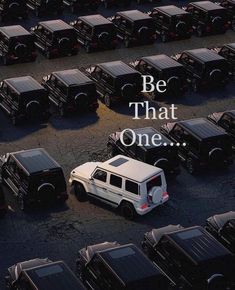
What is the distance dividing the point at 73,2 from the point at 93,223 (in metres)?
22.3

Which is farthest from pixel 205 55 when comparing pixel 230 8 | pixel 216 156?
pixel 230 8

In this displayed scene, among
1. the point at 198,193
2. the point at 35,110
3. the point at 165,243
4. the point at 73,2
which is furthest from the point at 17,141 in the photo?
the point at 73,2

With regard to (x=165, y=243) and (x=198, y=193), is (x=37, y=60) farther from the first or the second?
(x=165, y=243)

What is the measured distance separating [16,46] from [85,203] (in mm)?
13071

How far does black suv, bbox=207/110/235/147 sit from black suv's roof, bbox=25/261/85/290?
12.3 metres

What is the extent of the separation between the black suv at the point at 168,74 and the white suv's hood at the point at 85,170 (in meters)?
8.29

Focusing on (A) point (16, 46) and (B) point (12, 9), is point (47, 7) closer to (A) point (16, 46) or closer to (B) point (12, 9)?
(B) point (12, 9)

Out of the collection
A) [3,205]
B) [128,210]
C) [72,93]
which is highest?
[72,93]

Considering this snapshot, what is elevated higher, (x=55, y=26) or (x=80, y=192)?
(x=55, y=26)

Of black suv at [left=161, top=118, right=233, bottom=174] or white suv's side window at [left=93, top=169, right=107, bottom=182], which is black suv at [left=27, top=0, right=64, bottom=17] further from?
white suv's side window at [left=93, top=169, right=107, bottom=182]

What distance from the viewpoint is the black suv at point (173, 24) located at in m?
39.7

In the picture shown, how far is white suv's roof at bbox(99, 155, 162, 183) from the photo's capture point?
24062 millimetres

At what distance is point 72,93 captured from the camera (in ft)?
101

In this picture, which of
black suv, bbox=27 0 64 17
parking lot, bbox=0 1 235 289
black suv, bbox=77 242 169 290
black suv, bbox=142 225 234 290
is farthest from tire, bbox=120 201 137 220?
black suv, bbox=27 0 64 17
